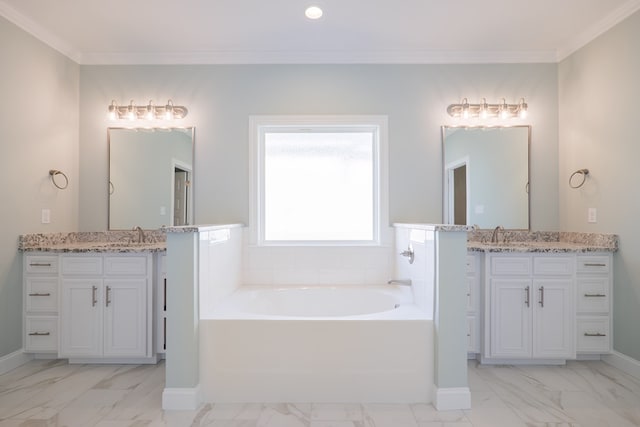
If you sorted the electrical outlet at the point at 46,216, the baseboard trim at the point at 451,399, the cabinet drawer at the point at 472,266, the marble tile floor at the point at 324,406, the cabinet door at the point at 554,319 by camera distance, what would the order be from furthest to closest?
1. the electrical outlet at the point at 46,216
2. the cabinet drawer at the point at 472,266
3. the cabinet door at the point at 554,319
4. the baseboard trim at the point at 451,399
5. the marble tile floor at the point at 324,406

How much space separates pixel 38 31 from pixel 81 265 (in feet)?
6.05

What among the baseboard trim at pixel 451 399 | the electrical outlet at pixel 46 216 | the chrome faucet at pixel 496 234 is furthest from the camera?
A: the chrome faucet at pixel 496 234

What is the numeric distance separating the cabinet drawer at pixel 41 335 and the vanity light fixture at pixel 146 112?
1715 mm

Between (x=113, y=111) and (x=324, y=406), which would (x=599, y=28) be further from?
(x=113, y=111)

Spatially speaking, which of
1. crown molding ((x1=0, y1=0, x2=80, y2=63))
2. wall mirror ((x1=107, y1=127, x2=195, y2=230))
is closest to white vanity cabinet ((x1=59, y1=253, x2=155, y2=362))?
wall mirror ((x1=107, y1=127, x2=195, y2=230))

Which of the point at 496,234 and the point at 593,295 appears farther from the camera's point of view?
the point at 496,234

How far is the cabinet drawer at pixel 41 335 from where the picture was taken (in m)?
2.81

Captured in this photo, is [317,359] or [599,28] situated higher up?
[599,28]

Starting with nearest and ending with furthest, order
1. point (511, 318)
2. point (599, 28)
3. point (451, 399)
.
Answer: point (451, 399) → point (511, 318) → point (599, 28)

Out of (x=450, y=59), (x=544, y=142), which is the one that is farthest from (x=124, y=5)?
(x=544, y=142)

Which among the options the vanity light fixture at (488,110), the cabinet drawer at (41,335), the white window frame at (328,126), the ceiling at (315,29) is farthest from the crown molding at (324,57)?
the cabinet drawer at (41,335)

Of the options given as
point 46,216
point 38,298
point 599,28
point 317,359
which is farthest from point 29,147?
point 599,28

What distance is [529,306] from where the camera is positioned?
2.77 m

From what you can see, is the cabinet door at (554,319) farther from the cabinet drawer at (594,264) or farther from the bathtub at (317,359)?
the bathtub at (317,359)
